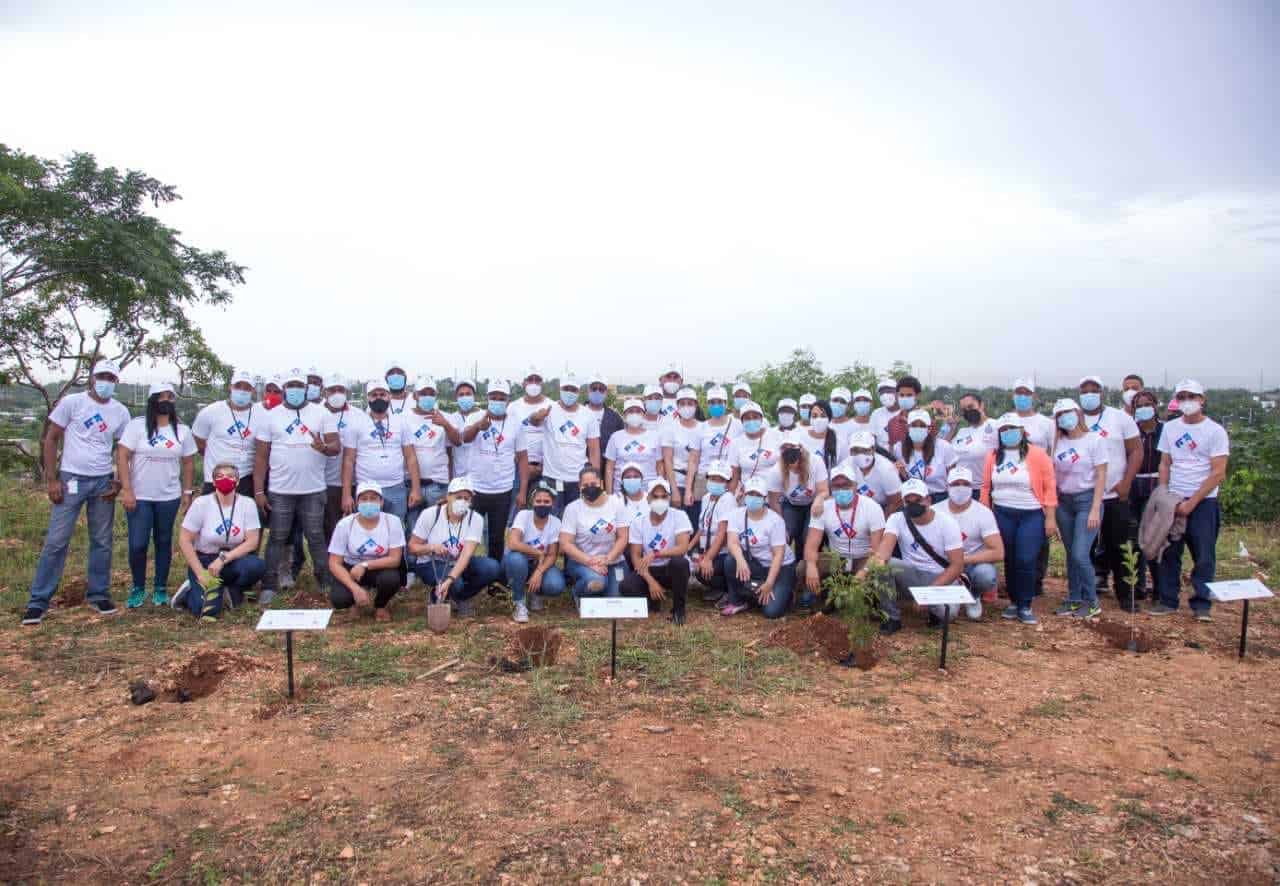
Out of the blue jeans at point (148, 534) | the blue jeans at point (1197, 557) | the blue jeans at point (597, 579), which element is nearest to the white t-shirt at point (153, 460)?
the blue jeans at point (148, 534)

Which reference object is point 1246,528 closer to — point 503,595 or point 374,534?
point 503,595

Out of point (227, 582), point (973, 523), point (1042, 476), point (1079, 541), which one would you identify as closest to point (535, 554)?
point (227, 582)

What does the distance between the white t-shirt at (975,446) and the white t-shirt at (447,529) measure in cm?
477

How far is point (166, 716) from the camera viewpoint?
5070mm

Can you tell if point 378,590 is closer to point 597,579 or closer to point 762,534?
point 597,579

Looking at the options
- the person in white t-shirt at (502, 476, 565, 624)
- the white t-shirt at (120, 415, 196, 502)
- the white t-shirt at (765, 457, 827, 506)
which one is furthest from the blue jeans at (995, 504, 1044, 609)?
the white t-shirt at (120, 415, 196, 502)

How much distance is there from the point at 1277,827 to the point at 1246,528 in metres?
11.2

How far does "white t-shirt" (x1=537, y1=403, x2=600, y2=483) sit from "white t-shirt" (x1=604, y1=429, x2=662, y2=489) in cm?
26

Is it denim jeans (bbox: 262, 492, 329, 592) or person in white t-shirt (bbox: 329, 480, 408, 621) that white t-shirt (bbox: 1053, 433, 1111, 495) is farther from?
denim jeans (bbox: 262, 492, 329, 592)

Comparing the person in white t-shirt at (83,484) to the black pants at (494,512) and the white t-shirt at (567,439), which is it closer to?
the black pants at (494,512)

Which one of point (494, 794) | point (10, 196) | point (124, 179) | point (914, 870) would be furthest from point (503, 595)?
point (124, 179)

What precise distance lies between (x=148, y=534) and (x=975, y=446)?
8.01m

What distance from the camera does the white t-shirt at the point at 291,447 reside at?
299 inches

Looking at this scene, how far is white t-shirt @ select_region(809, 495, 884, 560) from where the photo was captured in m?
7.20
